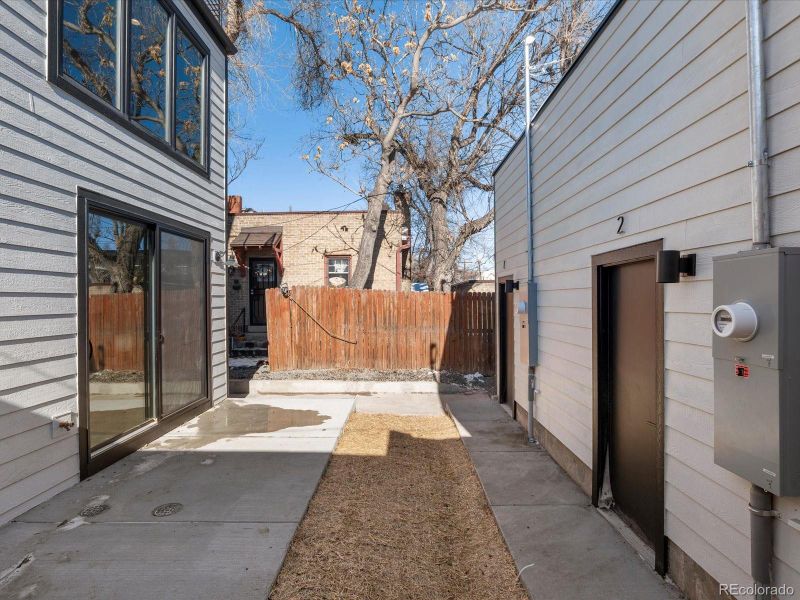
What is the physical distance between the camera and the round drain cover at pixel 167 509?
3041 millimetres

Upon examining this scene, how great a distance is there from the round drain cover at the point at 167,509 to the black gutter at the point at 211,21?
18.5 ft

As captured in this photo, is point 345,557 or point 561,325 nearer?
point 345,557

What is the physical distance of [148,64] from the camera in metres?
4.75

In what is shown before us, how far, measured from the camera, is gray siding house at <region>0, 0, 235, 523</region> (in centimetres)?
308

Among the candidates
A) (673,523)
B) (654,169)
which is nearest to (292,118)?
(654,169)

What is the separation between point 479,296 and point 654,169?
251 inches

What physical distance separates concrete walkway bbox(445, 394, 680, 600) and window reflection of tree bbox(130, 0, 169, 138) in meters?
4.92

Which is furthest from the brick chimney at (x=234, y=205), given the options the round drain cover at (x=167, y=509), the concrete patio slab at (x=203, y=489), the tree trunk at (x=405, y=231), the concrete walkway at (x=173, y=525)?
the round drain cover at (x=167, y=509)

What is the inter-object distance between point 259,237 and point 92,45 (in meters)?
8.53

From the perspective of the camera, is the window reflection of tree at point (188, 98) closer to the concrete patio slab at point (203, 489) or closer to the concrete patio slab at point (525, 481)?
the concrete patio slab at point (203, 489)

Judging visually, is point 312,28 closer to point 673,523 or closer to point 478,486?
point 478,486

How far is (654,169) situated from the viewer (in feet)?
8.46

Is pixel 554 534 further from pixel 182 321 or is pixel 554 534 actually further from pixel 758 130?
pixel 182 321

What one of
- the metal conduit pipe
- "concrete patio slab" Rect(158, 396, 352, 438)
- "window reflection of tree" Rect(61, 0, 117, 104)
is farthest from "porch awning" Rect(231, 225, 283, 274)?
the metal conduit pipe
